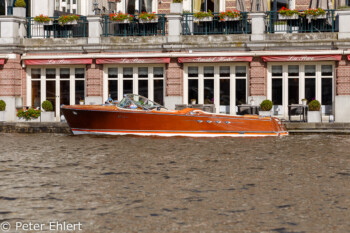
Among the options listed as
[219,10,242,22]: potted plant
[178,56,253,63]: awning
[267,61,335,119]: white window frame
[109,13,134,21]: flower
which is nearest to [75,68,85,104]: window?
[109,13,134,21]: flower

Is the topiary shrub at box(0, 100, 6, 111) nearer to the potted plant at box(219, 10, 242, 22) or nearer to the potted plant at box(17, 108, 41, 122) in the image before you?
the potted plant at box(17, 108, 41, 122)

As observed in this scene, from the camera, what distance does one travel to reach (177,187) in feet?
39.5

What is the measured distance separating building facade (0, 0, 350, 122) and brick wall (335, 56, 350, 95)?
0.04 meters

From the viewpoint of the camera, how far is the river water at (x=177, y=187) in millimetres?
9109

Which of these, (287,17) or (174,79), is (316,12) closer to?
(287,17)

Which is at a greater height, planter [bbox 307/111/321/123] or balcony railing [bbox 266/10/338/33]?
balcony railing [bbox 266/10/338/33]

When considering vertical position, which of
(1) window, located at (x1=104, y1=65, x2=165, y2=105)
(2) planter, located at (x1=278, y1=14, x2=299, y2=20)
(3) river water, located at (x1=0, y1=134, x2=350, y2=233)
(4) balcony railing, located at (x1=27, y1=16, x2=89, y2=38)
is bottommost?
(3) river water, located at (x1=0, y1=134, x2=350, y2=233)

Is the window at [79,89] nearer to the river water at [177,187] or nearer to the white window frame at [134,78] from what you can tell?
the white window frame at [134,78]

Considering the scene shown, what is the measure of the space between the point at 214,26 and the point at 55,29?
26.2 ft

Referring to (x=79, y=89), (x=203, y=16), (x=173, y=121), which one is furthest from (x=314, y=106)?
(x=79, y=89)

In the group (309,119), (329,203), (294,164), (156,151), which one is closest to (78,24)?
(309,119)

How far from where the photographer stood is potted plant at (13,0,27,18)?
32250 mm

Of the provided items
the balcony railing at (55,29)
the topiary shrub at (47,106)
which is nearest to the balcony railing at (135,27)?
the balcony railing at (55,29)

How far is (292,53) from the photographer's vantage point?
28.9 m
